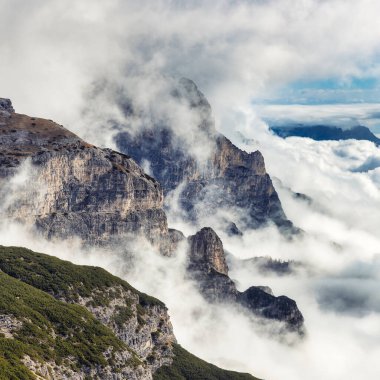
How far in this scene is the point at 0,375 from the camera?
197 metres
